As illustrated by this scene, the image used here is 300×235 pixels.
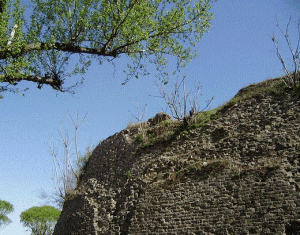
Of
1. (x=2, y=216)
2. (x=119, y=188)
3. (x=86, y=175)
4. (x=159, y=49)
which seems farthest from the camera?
(x=2, y=216)

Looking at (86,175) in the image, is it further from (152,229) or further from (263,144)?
(263,144)

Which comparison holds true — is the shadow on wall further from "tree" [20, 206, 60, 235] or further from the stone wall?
"tree" [20, 206, 60, 235]

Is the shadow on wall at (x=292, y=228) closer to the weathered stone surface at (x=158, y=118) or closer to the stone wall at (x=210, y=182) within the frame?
the stone wall at (x=210, y=182)

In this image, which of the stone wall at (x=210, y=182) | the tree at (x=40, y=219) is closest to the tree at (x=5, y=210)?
the tree at (x=40, y=219)

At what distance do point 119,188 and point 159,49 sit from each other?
19.4ft

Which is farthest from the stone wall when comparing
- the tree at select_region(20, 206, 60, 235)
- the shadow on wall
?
the tree at select_region(20, 206, 60, 235)

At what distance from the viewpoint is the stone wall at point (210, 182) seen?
1033cm

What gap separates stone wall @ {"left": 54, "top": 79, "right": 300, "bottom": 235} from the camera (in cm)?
1033

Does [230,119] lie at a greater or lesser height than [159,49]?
lesser

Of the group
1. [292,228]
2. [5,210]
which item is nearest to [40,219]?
[5,210]

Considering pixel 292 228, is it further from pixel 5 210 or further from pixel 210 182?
pixel 5 210

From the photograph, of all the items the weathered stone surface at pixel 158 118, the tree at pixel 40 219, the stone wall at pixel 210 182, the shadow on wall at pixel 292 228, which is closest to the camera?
the shadow on wall at pixel 292 228

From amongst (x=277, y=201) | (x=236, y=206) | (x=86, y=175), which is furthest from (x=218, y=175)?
(x=86, y=175)

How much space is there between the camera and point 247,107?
13.2m
